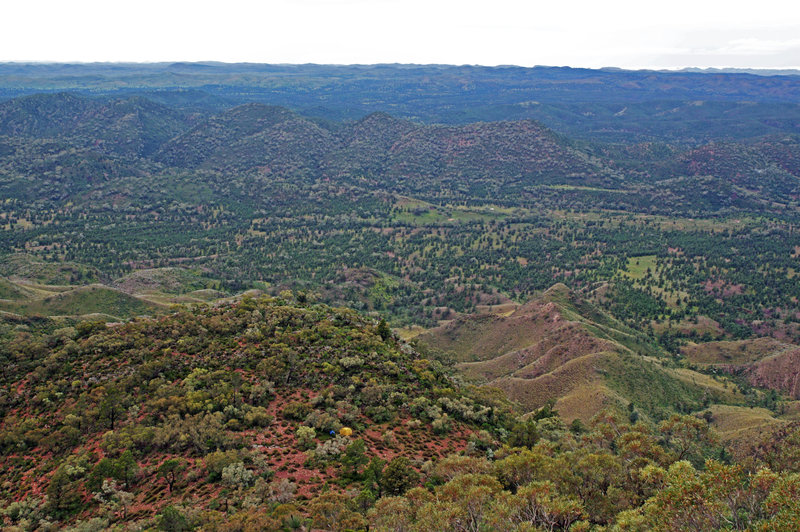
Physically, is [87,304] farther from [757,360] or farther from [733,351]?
[757,360]

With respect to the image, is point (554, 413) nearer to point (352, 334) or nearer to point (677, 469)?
point (352, 334)

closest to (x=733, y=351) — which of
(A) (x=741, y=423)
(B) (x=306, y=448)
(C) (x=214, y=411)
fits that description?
(A) (x=741, y=423)

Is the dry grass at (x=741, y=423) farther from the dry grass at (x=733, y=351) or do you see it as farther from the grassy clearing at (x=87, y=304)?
the grassy clearing at (x=87, y=304)

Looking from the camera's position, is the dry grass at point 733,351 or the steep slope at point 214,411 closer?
the steep slope at point 214,411

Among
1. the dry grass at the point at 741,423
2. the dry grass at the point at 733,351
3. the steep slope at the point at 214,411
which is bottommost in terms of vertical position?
the dry grass at the point at 733,351

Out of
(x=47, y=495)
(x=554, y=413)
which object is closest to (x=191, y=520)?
(x=47, y=495)

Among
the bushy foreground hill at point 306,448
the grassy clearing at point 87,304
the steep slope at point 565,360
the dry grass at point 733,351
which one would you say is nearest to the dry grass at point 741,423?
the steep slope at point 565,360
